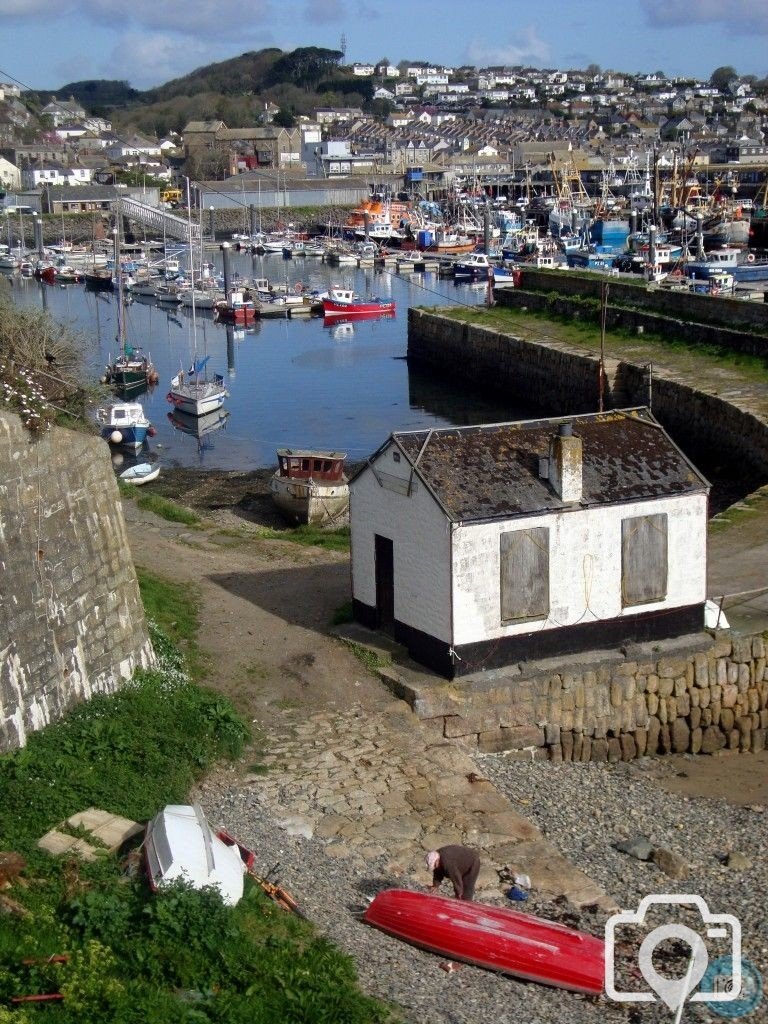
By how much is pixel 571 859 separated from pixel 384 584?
4.69 m

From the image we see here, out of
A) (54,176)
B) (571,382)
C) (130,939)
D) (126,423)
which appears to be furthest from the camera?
(54,176)

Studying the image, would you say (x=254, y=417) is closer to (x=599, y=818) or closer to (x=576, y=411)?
(x=576, y=411)

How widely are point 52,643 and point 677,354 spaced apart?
31.7m

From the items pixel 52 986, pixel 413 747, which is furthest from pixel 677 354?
pixel 52 986

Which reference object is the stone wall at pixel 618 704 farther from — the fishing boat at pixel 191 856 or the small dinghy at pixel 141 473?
the small dinghy at pixel 141 473

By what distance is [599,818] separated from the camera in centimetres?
1382

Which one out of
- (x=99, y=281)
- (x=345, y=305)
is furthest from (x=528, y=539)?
(x=99, y=281)

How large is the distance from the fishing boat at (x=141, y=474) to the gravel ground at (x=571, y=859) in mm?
20412

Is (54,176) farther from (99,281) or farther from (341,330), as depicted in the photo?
(341,330)

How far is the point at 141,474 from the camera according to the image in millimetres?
34281

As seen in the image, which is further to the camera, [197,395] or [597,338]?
[597,338]

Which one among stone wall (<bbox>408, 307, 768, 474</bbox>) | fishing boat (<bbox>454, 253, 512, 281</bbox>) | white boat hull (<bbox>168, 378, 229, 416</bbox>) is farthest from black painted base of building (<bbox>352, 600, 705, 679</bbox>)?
fishing boat (<bbox>454, 253, 512, 281</bbox>)

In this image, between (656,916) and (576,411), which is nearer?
(656,916)

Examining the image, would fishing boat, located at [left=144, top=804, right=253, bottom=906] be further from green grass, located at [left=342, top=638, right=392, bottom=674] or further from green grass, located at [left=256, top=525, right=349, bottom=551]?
green grass, located at [left=256, top=525, right=349, bottom=551]
